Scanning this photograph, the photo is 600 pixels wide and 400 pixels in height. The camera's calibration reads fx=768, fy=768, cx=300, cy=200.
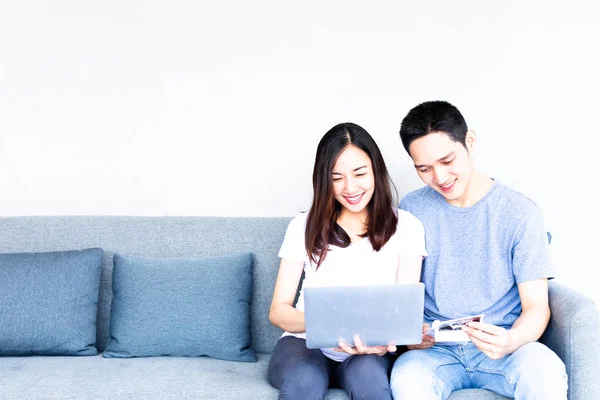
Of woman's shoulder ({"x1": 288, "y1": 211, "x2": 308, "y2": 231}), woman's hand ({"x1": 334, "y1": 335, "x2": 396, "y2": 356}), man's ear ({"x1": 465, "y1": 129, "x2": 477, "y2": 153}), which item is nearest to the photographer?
woman's hand ({"x1": 334, "y1": 335, "x2": 396, "y2": 356})

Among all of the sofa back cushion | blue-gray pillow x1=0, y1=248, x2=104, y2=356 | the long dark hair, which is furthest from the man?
blue-gray pillow x1=0, y1=248, x2=104, y2=356

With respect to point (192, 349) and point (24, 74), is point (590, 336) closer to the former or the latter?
point (192, 349)

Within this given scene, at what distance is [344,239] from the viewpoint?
252 centimetres

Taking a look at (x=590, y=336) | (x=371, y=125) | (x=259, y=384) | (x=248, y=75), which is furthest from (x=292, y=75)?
(x=590, y=336)

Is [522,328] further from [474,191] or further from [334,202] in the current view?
[334,202]

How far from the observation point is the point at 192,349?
8.73ft

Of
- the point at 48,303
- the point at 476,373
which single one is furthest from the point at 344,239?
the point at 48,303

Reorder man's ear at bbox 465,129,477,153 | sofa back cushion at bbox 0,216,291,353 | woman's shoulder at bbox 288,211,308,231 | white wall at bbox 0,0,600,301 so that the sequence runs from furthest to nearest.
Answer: white wall at bbox 0,0,600,301 → sofa back cushion at bbox 0,216,291,353 → woman's shoulder at bbox 288,211,308,231 → man's ear at bbox 465,129,477,153

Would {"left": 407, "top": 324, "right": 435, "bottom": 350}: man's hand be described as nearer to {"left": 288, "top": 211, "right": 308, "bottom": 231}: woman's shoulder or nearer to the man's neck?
the man's neck

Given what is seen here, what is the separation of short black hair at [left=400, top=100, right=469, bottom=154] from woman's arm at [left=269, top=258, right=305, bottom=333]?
562 mm

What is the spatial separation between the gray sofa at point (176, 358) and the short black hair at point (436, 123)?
0.58 metres

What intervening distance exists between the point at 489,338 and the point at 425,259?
0.46m

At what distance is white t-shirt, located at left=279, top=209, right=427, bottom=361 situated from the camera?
2.46 m

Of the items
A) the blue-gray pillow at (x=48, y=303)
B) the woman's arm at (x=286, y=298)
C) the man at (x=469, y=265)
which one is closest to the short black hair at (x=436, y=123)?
the man at (x=469, y=265)
